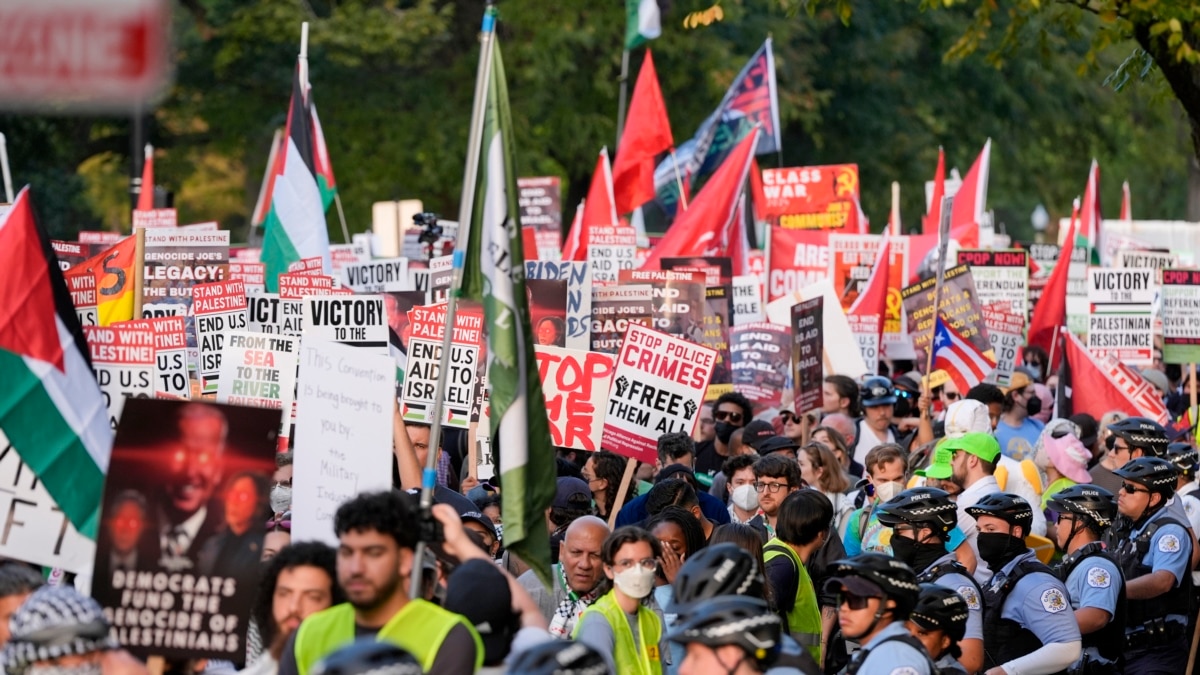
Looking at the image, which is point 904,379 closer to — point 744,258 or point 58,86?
point 744,258

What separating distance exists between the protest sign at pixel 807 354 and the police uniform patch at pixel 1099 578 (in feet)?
19.7

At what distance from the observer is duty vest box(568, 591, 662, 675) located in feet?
21.9

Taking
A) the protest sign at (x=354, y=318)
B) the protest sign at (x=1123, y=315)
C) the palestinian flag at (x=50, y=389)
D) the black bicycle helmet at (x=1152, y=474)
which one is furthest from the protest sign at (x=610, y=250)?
the palestinian flag at (x=50, y=389)

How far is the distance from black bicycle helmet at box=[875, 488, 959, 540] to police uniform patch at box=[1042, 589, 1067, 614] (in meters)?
0.47

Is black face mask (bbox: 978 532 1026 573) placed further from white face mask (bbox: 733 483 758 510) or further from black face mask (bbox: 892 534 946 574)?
white face mask (bbox: 733 483 758 510)

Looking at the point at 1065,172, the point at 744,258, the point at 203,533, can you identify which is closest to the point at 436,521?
the point at 203,533

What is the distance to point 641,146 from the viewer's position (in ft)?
68.2

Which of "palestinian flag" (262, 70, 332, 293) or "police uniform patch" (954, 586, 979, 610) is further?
"palestinian flag" (262, 70, 332, 293)

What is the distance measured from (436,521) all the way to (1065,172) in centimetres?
3681

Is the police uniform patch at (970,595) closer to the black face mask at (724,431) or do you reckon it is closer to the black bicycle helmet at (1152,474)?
the black bicycle helmet at (1152,474)

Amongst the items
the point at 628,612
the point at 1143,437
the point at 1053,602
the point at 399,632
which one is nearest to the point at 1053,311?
A: the point at 1143,437

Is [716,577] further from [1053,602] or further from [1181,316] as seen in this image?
[1181,316]

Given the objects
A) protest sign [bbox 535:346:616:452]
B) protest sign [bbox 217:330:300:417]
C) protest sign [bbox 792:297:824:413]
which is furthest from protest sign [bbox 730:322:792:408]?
protest sign [bbox 217:330:300:417]

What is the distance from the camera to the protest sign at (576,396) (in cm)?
1108
